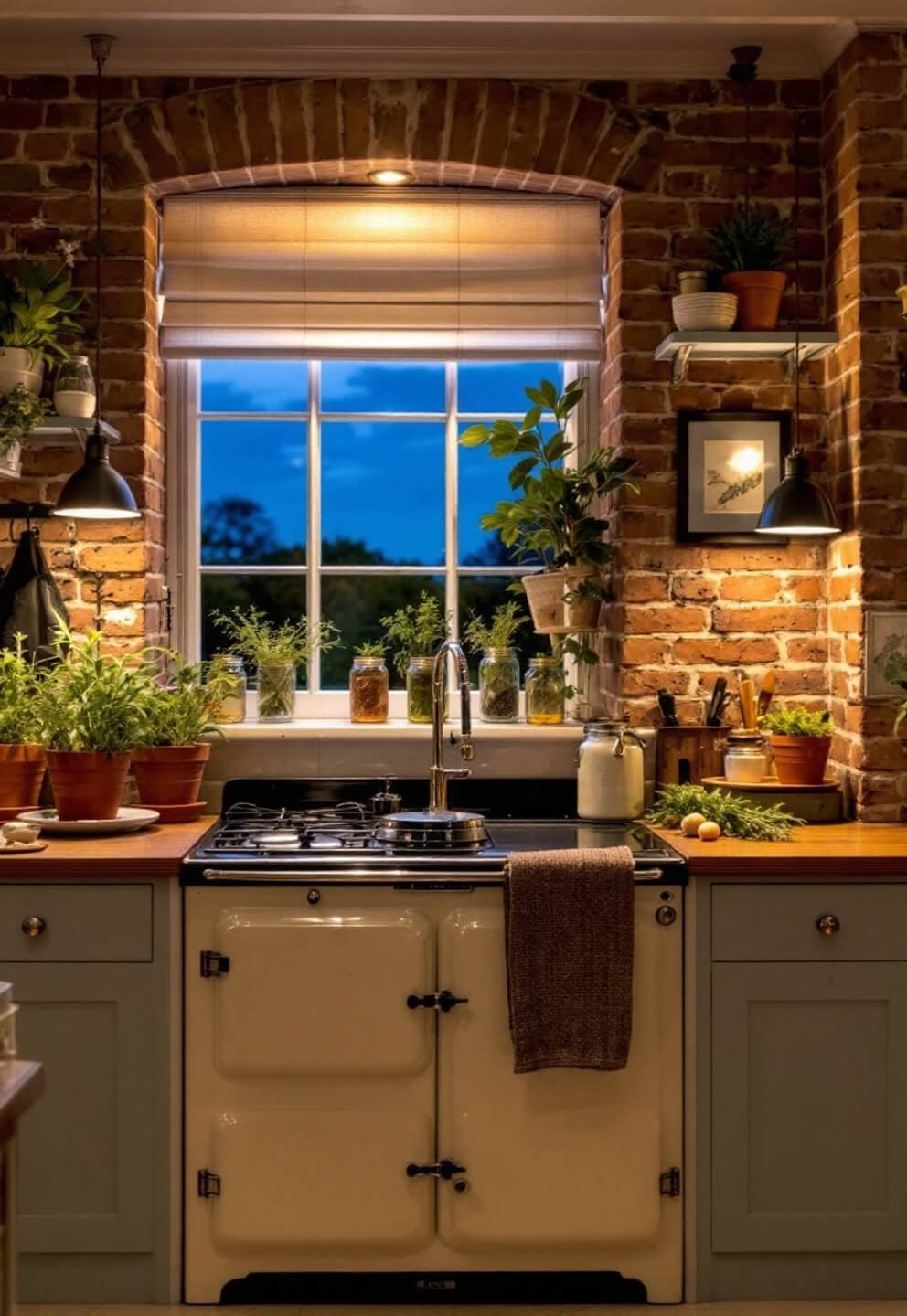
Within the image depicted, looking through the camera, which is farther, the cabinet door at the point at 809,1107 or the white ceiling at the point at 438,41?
the white ceiling at the point at 438,41

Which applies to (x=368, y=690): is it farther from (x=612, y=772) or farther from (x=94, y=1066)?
(x=94, y=1066)

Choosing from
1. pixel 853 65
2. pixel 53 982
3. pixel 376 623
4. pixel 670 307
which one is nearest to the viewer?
pixel 53 982

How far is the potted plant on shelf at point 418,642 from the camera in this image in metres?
4.07

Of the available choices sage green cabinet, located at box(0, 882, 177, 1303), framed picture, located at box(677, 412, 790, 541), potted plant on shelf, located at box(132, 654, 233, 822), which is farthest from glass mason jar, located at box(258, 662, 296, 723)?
framed picture, located at box(677, 412, 790, 541)

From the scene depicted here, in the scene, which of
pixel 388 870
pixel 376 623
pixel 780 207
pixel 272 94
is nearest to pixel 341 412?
pixel 376 623

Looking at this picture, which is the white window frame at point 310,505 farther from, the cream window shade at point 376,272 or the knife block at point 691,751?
the knife block at point 691,751

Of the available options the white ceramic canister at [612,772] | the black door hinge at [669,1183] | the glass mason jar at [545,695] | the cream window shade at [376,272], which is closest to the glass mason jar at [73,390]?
the cream window shade at [376,272]

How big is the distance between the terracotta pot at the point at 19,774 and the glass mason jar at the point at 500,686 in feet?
3.86

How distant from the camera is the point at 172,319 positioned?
4.06m

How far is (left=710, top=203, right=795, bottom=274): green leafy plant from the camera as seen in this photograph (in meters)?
3.79

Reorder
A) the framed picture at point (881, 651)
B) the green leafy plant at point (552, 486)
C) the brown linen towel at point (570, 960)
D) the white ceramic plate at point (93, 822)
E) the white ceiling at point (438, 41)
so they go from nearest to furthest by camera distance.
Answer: the brown linen towel at point (570, 960), the white ceramic plate at point (93, 822), the white ceiling at point (438, 41), the framed picture at point (881, 651), the green leafy plant at point (552, 486)

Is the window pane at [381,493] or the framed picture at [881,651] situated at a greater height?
the window pane at [381,493]

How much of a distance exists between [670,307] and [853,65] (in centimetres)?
71

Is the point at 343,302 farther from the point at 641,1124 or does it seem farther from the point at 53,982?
the point at 641,1124
